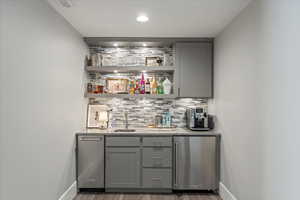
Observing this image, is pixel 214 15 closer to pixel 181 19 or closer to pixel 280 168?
pixel 181 19

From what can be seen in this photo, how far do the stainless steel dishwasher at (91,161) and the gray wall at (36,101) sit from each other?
0.61ft

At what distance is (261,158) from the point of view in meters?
2.03

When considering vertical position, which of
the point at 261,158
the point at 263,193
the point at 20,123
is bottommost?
the point at 263,193

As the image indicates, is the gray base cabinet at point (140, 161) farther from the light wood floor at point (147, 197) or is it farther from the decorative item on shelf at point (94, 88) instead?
the decorative item on shelf at point (94, 88)

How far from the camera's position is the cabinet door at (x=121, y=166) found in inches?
131

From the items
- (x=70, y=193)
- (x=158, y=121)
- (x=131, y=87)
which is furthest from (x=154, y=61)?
(x=70, y=193)

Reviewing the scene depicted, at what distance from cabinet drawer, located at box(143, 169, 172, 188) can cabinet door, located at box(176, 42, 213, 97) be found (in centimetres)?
129

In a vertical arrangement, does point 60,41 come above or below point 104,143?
above

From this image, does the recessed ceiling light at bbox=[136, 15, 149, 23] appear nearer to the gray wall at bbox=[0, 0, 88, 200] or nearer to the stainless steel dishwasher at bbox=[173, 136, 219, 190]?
the gray wall at bbox=[0, 0, 88, 200]

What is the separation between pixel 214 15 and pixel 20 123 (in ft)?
7.93

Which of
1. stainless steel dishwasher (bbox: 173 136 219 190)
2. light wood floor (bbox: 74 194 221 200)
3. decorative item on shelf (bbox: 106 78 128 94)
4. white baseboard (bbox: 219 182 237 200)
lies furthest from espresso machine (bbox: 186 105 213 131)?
decorative item on shelf (bbox: 106 78 128 94)

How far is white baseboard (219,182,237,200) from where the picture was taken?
2804mm

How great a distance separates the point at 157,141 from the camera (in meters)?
3.33

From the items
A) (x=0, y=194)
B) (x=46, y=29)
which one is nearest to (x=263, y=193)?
(x=0, y=194)
